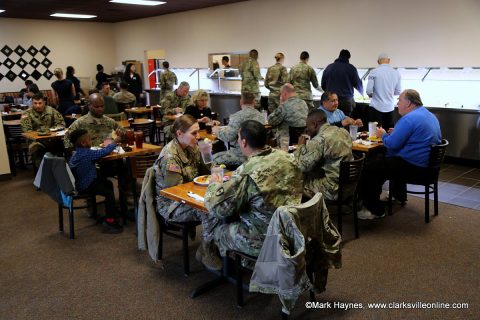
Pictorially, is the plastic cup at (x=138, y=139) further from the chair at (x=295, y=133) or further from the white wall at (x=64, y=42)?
the white wall at (x=64, y=42)

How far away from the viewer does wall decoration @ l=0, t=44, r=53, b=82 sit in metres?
12.8

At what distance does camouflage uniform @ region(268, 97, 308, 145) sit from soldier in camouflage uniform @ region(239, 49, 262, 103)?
344 centimetres

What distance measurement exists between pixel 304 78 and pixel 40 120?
4.67 m

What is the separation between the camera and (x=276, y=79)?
28.6ft

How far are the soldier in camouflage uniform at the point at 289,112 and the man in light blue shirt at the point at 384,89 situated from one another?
1499mm

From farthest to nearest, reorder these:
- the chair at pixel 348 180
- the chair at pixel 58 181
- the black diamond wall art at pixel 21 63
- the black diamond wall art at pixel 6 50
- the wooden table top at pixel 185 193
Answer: the black diamond wall art at pixel 21 63, the black diamond wall art at pixel 6 50, the chair at pixel 58 181, the chair at pixel 348 180, the wooden table top at pixel 185 193

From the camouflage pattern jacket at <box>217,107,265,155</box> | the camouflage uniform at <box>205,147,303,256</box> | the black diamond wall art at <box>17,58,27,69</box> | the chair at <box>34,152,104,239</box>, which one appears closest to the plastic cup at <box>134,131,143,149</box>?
the chair at <box>34,152,104,239</box>

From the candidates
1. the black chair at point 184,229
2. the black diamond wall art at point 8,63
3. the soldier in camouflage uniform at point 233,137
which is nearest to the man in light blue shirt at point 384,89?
the soldier in camouflage uniform at point 233,137

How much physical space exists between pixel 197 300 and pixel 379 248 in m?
1.73

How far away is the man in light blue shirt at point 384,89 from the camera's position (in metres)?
6.50

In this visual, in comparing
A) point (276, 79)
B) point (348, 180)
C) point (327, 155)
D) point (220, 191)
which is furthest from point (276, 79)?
point (220, 191)

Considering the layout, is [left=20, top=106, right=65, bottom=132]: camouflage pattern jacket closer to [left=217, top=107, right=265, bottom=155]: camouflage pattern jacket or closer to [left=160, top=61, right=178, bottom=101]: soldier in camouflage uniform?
[left=217, top=107, right=265, bottom=155]: camouflage pattern jacket

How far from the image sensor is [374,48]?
7.71 metres

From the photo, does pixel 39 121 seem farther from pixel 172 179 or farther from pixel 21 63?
pixel 21 63
